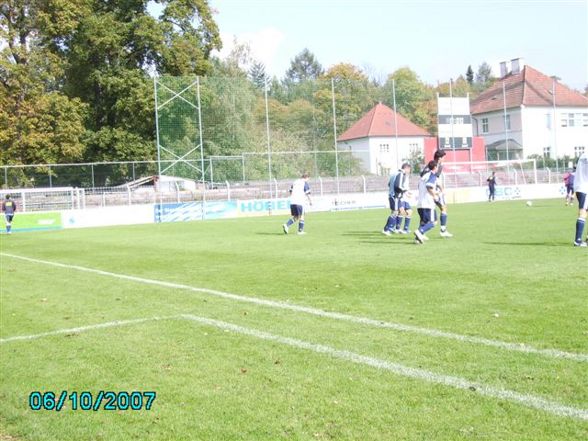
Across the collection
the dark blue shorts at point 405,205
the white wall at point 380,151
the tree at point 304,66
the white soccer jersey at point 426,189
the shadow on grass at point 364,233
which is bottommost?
the shadow on grass at point 364,233

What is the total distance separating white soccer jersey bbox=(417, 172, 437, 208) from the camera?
15438 millimetres

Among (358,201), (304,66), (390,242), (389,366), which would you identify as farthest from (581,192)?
(304,66)

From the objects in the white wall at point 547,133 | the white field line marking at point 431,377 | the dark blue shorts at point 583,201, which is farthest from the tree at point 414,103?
the white field line marking at point 431,377

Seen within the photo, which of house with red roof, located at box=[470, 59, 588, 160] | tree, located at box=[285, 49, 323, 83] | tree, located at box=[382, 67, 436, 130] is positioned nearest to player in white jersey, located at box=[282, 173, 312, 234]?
tree, located at box=[382, 67, 436, 130]

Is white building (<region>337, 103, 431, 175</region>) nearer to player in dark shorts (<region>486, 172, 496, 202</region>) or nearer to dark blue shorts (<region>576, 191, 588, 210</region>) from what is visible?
player in dark shorts (<region>486, 172, 496, 202</region>)

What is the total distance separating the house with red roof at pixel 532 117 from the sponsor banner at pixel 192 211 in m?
36.4

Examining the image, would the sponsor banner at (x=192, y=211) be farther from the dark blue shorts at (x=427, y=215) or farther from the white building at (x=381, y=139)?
the dark blue shorts at (x=427, y=215)

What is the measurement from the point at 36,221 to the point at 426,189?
2386 centimetres

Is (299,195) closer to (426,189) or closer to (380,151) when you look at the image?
(426,189)

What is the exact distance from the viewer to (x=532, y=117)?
68500mm

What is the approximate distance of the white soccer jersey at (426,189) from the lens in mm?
15438

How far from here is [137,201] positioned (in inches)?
1436

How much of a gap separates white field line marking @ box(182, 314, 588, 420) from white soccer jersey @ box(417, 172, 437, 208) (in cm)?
937

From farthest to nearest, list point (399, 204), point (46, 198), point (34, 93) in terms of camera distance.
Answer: point (34, 93), point (46, 198), point (399, 204)
